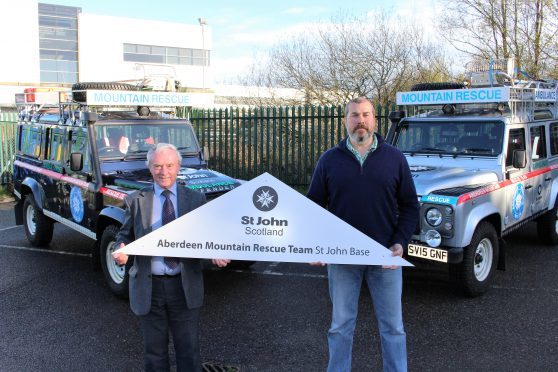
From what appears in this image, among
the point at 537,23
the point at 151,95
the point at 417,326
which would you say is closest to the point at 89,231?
the point at 151,95

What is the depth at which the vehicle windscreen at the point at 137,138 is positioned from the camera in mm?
6520

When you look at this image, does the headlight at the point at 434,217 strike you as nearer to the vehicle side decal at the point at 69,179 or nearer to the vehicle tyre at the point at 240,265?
the vehicle tyre at the point at 240,265

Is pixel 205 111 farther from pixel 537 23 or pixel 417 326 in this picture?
pixel 417 326

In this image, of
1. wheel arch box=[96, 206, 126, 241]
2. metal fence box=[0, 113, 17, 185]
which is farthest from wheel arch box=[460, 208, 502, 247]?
metal fence box=[0, 113, 17, 185]

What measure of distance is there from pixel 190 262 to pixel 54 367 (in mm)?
1826

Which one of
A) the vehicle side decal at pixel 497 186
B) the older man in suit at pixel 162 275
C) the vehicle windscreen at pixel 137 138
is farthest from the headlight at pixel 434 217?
the vehicle windscreen at pixel 137 138

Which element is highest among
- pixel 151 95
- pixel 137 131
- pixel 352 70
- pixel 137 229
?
pixel 352 70

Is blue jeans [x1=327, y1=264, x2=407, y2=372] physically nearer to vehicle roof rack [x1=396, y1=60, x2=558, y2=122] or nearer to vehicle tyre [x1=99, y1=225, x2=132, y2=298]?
vehicle tyre [x1=99, y1=225, x2=132, y2=298]

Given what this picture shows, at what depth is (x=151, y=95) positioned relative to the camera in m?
7.09

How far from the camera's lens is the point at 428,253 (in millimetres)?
5152

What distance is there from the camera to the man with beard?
323 centimetres

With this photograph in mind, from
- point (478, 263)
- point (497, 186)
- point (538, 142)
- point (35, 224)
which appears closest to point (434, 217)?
point (478, 263)

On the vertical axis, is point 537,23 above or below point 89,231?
above

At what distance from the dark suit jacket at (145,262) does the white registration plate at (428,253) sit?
8.47 feet
